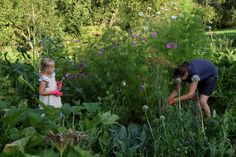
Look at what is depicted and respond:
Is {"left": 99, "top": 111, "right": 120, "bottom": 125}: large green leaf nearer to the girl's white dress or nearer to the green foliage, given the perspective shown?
the green foliage

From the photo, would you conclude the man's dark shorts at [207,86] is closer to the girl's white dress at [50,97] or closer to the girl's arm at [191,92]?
the girl's arm at [191,92]

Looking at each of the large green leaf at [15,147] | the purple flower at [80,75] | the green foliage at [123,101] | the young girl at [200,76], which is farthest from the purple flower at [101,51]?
the large green leaf at [15,147]

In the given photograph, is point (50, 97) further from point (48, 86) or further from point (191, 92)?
point (191, 92)

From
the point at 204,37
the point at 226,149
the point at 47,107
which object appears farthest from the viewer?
the point at 204,37

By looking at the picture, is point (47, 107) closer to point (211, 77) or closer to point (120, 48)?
point (120, 48)

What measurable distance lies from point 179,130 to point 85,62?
2432 mm

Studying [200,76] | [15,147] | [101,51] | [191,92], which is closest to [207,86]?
[200,76]

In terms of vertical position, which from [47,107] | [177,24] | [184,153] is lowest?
[184,153]

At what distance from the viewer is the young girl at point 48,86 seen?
5.12 metres

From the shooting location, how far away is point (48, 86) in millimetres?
5219

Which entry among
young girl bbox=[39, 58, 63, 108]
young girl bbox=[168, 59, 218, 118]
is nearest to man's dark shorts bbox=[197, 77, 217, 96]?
young girl bbox=[168, 59, 218, 118]

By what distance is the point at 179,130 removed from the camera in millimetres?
3633

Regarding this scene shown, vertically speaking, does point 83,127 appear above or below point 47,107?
below

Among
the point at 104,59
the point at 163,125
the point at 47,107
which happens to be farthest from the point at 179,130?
the point at 104,59
